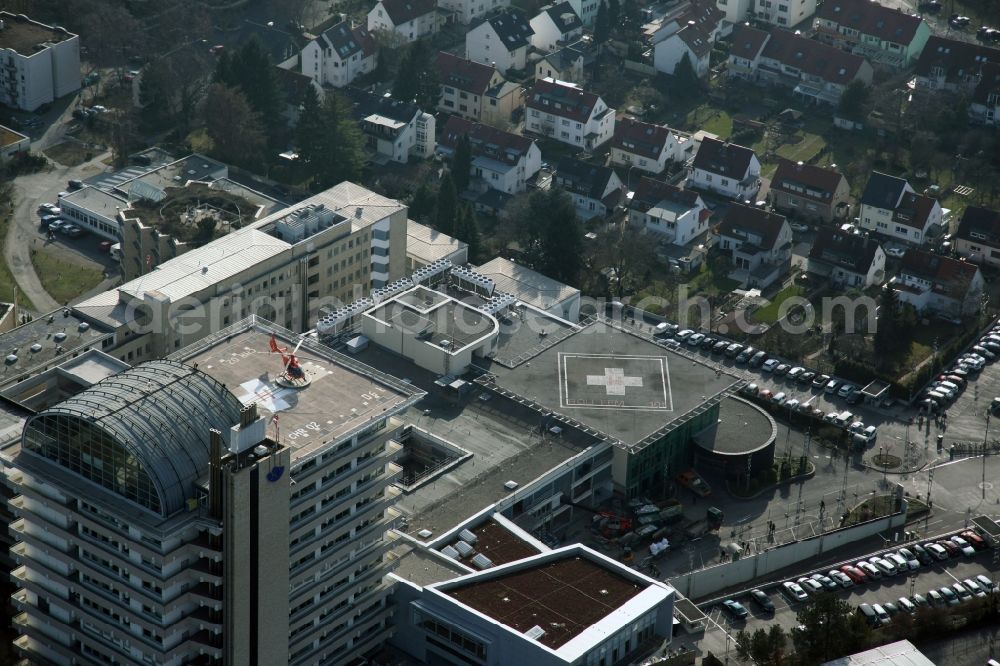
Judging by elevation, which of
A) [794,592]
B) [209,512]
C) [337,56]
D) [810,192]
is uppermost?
[209,512]

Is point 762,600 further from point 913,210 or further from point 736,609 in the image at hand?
point 913,210

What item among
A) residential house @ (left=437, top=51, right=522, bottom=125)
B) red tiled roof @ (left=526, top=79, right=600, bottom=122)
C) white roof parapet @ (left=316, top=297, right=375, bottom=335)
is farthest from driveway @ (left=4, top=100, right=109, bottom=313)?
red tiled roof @ (left=526, top=79, right=600, bottom=122)

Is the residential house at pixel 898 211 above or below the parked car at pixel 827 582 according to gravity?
above

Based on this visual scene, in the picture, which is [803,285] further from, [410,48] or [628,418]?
[410,48]

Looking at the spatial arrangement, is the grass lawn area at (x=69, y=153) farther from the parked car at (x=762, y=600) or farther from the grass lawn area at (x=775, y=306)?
the parked car at (x=762, y=600)

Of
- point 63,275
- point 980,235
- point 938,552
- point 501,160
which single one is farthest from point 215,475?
point 980,235

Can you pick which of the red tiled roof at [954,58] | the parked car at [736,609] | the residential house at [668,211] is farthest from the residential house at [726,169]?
the parked car at [736,609]

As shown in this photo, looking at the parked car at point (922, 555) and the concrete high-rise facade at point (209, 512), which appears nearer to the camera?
the concrete high-rise facade at point (209, 512)
